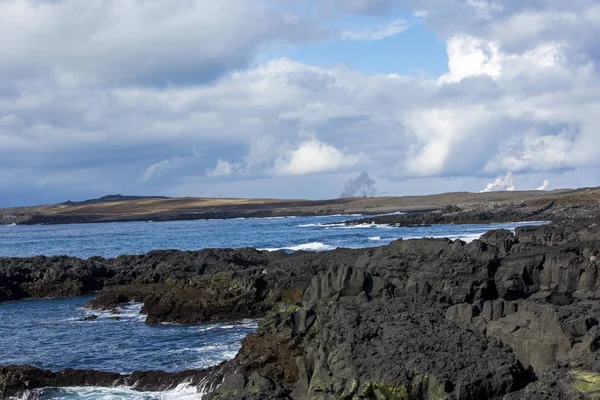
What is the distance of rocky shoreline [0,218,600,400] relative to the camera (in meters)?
11.0

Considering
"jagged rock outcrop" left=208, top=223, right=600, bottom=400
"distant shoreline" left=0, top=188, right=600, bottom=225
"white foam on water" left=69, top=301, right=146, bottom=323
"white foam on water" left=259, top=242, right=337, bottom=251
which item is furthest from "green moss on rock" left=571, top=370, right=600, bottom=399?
"distant shoreline" left=0, top=188, right=600, bottom=225

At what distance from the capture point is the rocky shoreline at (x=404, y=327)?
1098 cm

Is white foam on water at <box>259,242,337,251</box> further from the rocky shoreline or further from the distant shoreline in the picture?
the distant shoreline

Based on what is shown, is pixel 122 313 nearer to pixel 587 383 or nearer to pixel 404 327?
pixel 404 327

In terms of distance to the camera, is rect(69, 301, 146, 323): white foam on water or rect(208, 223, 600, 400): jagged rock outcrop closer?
rect(208, 223, 600, 400): jagged rock outcrop

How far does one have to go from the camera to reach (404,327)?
12688 mm

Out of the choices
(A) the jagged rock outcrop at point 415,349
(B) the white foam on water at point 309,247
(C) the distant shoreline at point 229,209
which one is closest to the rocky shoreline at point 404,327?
(A) the jagged rock outcrop at point 415,349

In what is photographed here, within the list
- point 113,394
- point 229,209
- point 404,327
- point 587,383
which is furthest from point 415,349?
point 229,209

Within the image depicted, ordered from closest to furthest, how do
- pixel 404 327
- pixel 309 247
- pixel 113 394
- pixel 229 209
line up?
1. pixel 404 327
2. pixel 113 394
3. pixel 309 247
4. pixel 229 209

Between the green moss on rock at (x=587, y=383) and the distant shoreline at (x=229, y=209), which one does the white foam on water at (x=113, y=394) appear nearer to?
the green moss on rock at (x=587, y=383)

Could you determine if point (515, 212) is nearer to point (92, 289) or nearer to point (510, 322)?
point (92, 289)

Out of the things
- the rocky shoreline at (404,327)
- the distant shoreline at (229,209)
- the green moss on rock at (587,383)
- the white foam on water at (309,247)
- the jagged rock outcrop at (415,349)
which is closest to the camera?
the green moss on rock at (587,383)

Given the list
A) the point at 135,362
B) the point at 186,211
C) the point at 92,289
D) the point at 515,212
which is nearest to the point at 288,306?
the point at 135,362

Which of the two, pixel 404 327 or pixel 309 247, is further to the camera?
pixel 309 247
